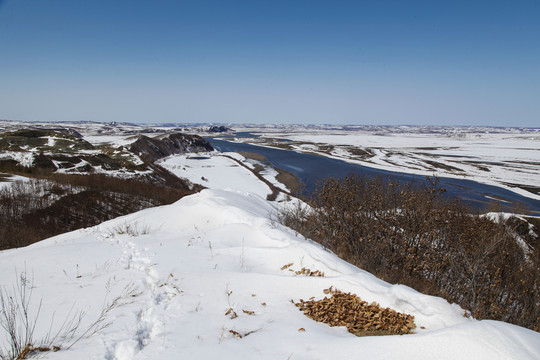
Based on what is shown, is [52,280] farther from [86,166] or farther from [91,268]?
[86,166]

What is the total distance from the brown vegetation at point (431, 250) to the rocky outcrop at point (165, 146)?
51870 millimetres

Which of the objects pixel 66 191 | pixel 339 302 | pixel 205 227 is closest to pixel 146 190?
pixel 66 191

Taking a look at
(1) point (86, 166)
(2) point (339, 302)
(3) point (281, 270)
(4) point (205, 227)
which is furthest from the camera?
(1) point (86, 166)

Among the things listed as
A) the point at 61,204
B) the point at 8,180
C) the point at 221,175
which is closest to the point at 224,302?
the point at 61,204

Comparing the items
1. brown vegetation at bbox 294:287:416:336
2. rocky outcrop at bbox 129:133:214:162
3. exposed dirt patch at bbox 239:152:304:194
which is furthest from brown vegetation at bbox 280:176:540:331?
rocky outcrop at bbox 129:133:214:162

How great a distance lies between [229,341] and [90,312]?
7.47 ft

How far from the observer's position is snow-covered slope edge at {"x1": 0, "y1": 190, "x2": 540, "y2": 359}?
321cm

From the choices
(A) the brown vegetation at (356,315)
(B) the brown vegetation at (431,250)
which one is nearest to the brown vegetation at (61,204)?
(B) the brown vegetation at (431,250)

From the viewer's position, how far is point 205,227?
10109 mm

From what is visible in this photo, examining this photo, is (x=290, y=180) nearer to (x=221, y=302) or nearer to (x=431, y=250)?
(x=431, y=250)

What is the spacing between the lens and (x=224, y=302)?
186 inches

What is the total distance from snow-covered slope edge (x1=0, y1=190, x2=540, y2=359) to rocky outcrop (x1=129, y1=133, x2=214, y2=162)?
51.6 m

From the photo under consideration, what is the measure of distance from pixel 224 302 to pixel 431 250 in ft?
19.2

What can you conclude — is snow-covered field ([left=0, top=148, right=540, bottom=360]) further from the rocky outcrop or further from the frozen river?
the rocky outcrop
